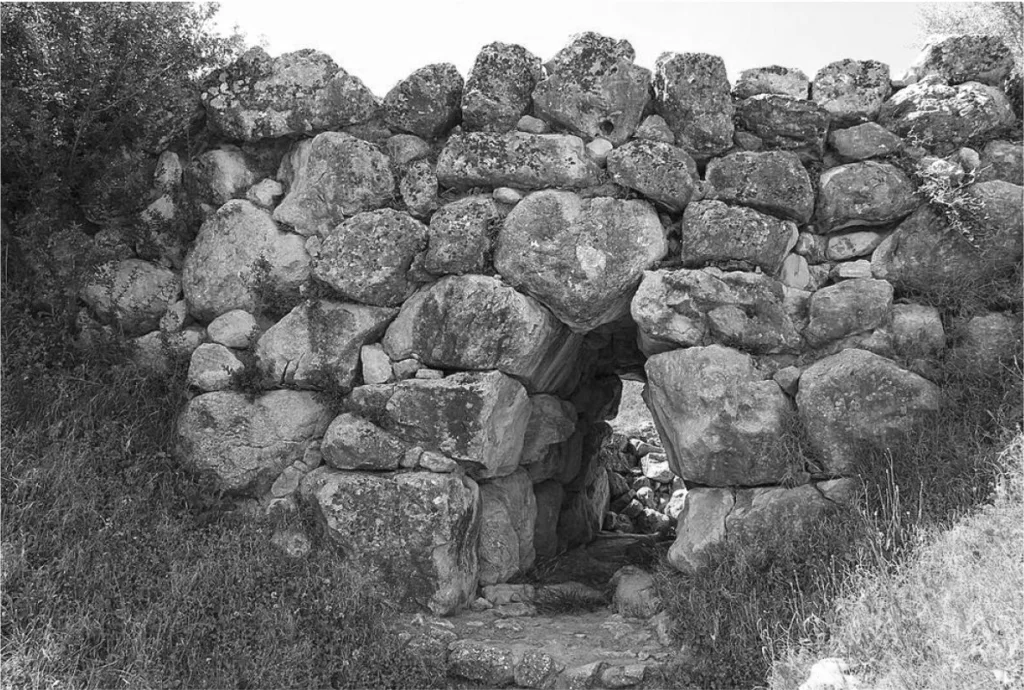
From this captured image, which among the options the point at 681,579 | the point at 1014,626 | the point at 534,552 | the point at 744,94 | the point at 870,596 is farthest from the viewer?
the point at 534,552

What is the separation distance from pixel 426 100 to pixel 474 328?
1.72 meters

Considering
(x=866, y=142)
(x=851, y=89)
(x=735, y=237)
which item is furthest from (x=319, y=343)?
(x=851, y=89)

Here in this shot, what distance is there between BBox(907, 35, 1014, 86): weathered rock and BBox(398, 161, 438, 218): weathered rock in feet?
11.5

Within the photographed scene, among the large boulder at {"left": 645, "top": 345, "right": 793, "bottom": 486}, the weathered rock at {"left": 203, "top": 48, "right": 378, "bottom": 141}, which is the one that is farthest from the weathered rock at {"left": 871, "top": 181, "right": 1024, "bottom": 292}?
the weathered rock at {"left": 203, "top": 48, "right": 378, "bottom": 141}

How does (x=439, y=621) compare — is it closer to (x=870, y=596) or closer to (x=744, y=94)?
(x=870, y=596)

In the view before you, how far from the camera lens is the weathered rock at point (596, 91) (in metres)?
6.06

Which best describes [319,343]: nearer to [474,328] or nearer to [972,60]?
[474,328]

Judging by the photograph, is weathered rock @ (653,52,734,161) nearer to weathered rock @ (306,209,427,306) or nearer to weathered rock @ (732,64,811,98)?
weathered rock @ (732,64,811,98)

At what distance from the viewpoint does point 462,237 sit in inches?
236

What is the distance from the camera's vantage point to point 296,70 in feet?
21.2

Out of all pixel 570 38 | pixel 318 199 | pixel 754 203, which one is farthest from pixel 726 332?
pixel 318 199

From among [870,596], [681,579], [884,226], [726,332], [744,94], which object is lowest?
[681,579]

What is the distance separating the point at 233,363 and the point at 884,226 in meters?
4.53

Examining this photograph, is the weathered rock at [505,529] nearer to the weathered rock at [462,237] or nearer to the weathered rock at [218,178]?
the weathered rock at [462,237]
